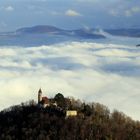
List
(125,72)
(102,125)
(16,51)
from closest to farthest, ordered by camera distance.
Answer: (102,125) → (125,72) → (16,51)

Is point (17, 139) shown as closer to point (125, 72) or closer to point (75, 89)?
point (75, 89)

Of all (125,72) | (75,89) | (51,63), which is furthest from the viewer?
(51,63)

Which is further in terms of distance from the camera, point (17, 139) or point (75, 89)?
point (75, 89)

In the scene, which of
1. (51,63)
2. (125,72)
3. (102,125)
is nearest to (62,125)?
(102,125)

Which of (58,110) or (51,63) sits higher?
(51,63)

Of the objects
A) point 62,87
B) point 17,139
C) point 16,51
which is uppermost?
point 16,51
